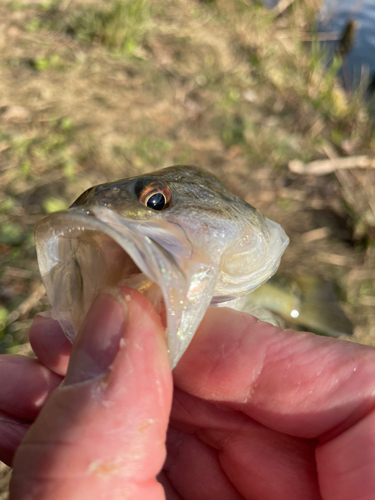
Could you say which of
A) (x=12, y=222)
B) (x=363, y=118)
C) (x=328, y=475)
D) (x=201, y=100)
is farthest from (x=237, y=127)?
(x=328, y=475)

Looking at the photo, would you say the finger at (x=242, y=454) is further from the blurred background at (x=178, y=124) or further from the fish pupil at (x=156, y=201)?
the blurred background at (x=178, y=124)

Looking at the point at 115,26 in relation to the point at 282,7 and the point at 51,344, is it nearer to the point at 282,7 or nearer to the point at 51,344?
the point at 282,7

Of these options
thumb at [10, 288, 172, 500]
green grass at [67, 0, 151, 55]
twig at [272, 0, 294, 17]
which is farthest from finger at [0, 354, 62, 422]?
twig at [272, 0, 294, 17]

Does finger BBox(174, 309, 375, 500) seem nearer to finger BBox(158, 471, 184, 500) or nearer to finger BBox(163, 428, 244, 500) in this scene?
finger BBox(163, 428, 244, 500)

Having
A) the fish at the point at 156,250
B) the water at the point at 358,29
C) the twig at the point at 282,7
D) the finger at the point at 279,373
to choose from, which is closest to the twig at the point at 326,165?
the water at the point at 358,29

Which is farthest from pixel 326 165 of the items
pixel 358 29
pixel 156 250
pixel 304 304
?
pixel 358 29

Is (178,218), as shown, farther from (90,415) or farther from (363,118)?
(363,118)
